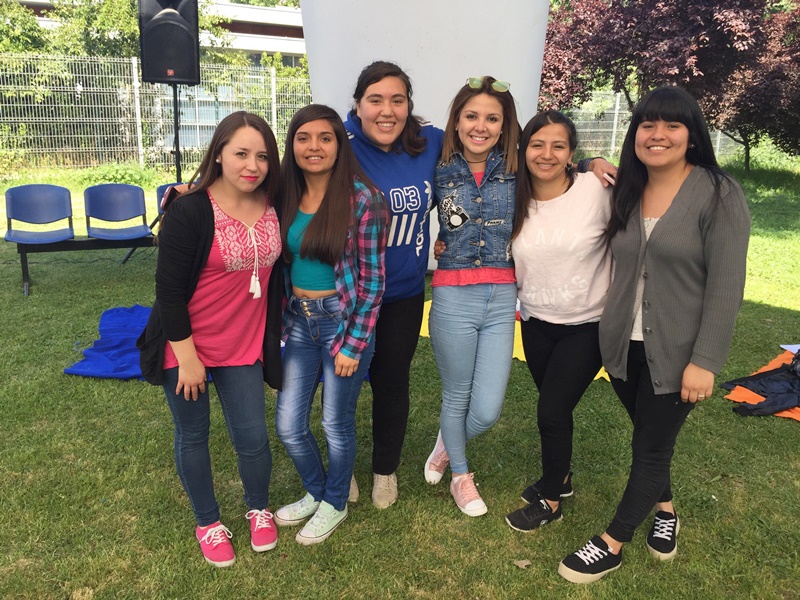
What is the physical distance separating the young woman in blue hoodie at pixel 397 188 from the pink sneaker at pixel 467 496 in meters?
0.46

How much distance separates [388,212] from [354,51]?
11.5ft

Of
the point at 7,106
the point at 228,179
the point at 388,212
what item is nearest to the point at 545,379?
the point at 388,212

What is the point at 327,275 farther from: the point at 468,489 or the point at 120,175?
the point at 120,175

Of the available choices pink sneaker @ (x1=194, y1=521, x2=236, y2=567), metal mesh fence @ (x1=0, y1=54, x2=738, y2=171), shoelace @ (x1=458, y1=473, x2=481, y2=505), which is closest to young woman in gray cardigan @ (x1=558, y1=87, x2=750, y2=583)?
shoelace @ (x1=458, y1=473, x2=481, y2=505)

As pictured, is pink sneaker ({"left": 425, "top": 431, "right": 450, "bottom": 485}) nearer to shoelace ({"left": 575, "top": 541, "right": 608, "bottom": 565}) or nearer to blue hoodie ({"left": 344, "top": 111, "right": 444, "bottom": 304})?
shoelace ({"left": 575, "top": 541, "right": 608, "bottom": 565})

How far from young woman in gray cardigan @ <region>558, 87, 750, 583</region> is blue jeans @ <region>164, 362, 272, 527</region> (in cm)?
128

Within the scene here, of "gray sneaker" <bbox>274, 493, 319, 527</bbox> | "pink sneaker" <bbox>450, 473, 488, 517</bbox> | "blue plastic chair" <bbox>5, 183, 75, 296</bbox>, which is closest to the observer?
"gray sneaker" <bbox>274, 493, 319, 527</bbox>

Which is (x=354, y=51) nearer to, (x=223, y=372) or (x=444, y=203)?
(x=444, y=203)

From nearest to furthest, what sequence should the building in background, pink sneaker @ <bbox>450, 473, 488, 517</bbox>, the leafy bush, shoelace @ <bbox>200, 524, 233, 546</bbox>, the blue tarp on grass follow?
shoelace @ <bbox>200, 524, 233, 546</bbox>, pink sneaker @ <bbox>450, 473, 488, 517</bbox>, the blue tarp on grass, the leafy bush, the building in background

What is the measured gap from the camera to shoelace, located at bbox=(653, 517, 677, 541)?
2.57m

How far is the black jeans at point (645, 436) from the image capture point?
224cm

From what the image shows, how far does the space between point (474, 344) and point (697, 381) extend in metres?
0.83

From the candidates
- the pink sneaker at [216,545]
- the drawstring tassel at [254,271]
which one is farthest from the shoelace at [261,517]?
the drawstring tassel at [254,271]

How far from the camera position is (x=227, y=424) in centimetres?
243
